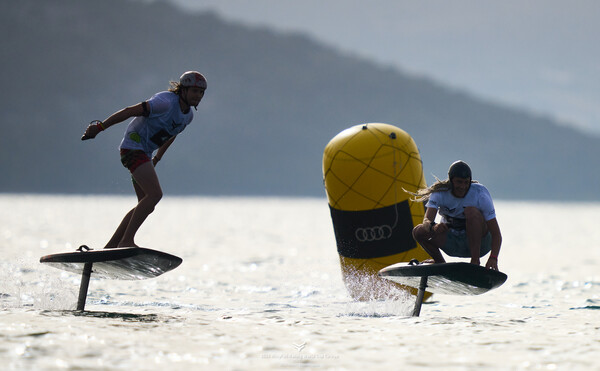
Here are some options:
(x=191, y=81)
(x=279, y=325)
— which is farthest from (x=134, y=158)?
(x=279, y=325)

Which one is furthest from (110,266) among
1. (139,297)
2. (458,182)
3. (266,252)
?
(266,252)

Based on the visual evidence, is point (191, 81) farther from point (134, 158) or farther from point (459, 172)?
point (459, 172)

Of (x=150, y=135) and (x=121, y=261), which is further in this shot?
(x=150, y=135)

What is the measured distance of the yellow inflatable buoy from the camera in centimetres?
923

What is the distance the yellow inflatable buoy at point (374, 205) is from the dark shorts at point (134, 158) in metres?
2.66

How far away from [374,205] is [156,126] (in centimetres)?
292

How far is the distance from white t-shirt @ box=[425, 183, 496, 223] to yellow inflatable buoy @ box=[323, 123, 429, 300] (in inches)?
48.5

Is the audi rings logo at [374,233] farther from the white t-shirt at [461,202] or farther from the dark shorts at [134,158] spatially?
the dark shorts at [134,158]

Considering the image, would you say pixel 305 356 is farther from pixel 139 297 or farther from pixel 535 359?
pixel 139 297

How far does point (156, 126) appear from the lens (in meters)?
7.83

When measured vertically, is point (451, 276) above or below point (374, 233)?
below

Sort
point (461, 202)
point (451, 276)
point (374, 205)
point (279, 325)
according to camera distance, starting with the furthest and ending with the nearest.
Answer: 1. point (374, 205)
2. point (461, 202)
3. point (451, 276)
4. point (279, 325)

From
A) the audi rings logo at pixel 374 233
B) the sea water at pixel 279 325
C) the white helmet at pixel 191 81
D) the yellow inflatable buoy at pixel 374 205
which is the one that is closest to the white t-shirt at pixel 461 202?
the sea water at pixel 279 325

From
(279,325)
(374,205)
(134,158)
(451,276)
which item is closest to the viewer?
(279,325)
